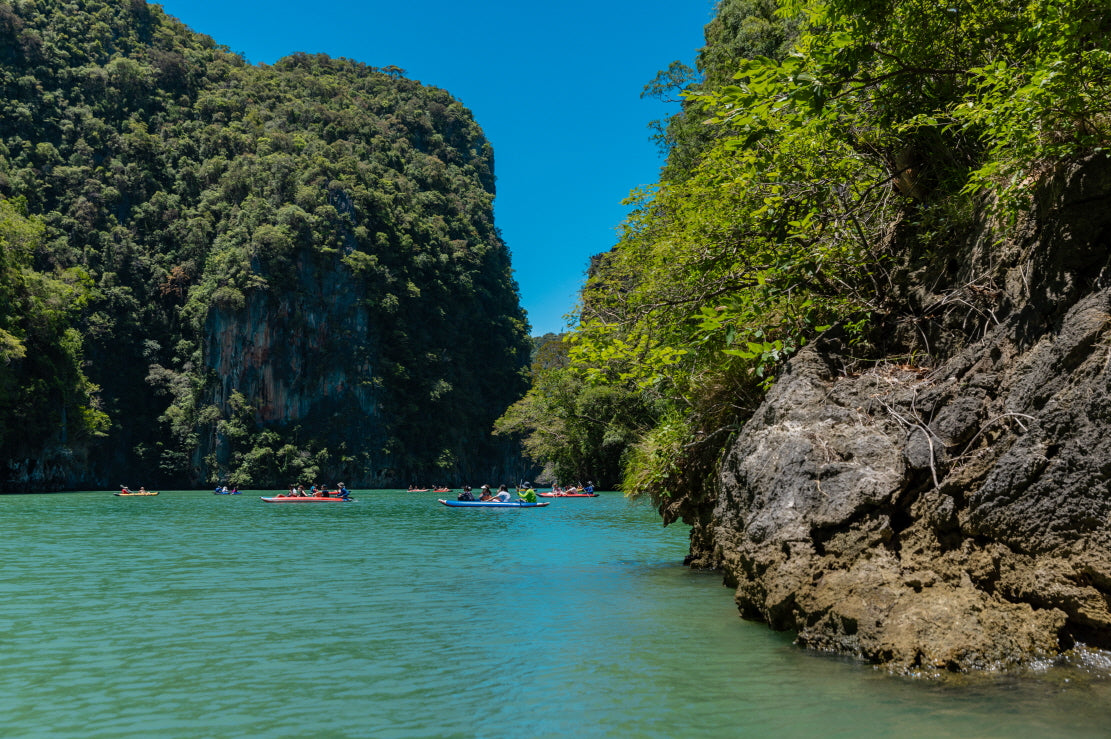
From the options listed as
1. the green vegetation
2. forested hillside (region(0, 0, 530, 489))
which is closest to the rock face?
the green vegetation

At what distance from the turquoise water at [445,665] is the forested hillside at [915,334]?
53 cm

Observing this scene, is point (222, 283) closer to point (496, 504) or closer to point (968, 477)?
point (496, 504)

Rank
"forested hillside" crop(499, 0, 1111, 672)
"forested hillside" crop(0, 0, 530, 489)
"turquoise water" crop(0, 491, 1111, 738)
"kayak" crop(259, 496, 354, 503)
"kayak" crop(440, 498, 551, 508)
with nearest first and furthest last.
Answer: "turquoise water" crop(0, 491, 1111, 738) < "forested hillside" crop(499, 0, 1111, 672) < "kayak" crop(440, 498, 551, 508) < "kayak" crop(259, 496, 354, 503) < "forested hillside" crop(0, 0, 530, 489)

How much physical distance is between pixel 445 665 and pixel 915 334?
4696 millimetres

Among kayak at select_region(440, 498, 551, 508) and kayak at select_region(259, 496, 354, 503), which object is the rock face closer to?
kayak at select_region(440, 498, 551, 508)

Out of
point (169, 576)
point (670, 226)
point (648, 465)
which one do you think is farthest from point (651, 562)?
point (169, 576)

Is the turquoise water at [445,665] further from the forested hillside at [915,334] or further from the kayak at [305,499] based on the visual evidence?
the kayak at [305,499]

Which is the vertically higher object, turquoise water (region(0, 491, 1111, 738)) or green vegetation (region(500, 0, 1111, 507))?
green vegetation (region(500, 0, 1111, 507))

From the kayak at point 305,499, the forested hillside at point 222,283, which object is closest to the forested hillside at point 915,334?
the kayak at point 305,499

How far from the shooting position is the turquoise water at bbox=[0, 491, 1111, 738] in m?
4.50

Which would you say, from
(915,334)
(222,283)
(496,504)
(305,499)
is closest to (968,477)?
(915,334)

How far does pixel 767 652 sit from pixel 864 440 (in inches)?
69.5

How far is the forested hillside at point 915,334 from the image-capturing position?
15.2ft

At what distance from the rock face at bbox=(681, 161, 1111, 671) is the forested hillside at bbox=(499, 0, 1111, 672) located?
0.02 metres
